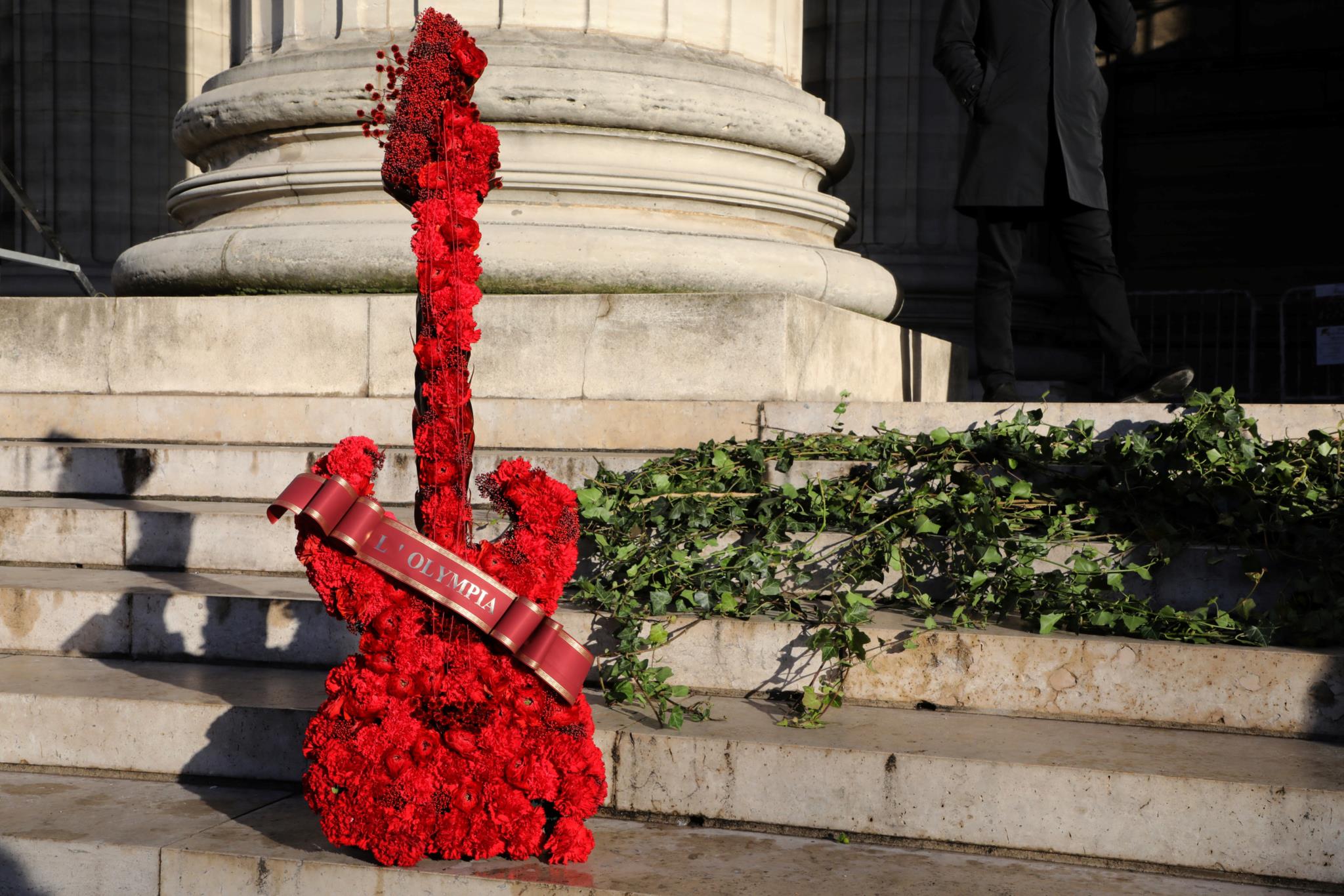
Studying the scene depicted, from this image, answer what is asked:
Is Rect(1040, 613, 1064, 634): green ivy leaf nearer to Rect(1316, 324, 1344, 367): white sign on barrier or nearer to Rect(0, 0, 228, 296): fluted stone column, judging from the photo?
Rect(1316, 324, 1344, 367): white sign on barrier

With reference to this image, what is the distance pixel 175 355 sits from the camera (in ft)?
21.6

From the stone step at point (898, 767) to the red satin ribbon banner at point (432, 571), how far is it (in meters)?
0.55

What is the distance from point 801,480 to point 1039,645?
4.41ft

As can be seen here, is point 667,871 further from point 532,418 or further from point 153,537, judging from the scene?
point 532,418

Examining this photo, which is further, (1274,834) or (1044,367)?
(1044,367)

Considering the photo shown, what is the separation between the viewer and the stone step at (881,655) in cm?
373

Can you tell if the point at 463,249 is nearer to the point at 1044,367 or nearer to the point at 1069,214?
the point at 1069,214

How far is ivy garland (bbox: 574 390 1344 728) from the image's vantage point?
4.01m

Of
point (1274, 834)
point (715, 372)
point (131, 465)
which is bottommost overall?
point (1274, 834)

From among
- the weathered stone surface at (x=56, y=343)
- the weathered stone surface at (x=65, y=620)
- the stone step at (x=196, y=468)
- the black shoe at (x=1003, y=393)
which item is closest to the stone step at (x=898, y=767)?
the weathered stone surface at (x=65, y=620)

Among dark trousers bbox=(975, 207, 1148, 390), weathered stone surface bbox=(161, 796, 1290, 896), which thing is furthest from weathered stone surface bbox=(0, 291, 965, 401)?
weathered stone surface bbox=(161, 796, 1290, 896)

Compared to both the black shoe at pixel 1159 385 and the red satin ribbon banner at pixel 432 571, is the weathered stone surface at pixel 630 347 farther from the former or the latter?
the red satin ribbon banner at pixel 432 571

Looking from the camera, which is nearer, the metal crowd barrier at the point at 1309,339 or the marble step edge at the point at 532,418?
the marble step edge at the point at 532,418

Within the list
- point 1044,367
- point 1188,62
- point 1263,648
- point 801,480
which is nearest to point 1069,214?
point 801,480
